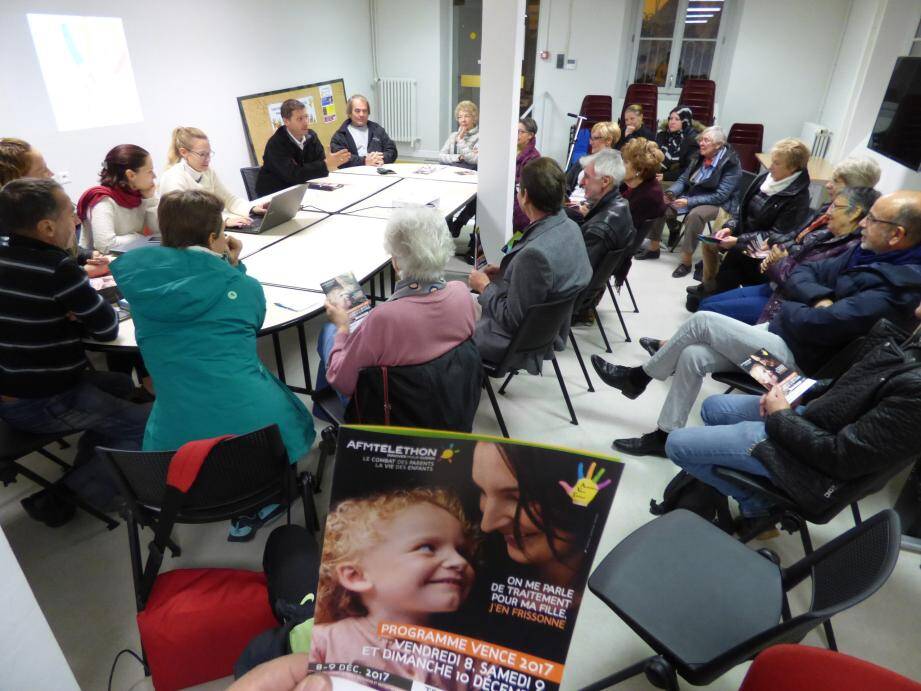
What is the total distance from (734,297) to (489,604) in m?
2.86

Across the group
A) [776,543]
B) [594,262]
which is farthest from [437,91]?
[776,543]

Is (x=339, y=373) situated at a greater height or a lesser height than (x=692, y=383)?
greater

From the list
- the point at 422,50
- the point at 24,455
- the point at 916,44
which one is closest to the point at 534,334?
the point at 24,455

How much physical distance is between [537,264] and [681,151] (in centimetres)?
442

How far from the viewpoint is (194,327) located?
1700mm

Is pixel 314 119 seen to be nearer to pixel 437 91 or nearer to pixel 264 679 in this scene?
A: pixel 437 91

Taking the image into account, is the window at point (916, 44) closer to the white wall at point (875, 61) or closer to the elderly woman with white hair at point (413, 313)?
the white wall at point (875, 61)

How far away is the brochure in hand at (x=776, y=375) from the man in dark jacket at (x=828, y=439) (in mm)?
66

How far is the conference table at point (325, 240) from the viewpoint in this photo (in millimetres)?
2299

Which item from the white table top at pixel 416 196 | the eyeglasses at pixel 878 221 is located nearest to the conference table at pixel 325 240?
the white table top at pixel 416 196

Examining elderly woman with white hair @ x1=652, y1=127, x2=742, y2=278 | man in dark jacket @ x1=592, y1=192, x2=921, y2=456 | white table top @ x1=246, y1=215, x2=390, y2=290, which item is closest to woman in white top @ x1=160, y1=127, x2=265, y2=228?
white table top @ x1=246, y1=215, x2=390, y2=290

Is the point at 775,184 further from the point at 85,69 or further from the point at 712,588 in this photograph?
the point at 85,69

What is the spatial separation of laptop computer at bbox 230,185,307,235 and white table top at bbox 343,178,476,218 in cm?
37

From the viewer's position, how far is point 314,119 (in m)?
6.79
